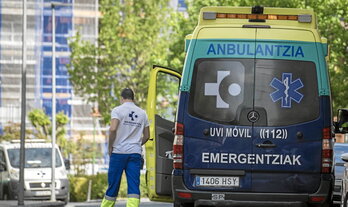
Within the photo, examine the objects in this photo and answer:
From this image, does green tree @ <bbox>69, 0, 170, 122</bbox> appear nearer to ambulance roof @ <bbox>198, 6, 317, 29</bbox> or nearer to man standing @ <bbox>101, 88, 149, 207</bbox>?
man standing @ <bbox>101, 88, 149, 207</bbox>

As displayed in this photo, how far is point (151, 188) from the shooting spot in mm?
15867

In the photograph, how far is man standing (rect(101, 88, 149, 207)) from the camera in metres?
15.3

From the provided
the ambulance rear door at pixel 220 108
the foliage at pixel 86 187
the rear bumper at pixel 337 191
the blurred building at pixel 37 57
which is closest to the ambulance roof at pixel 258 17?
the ambulance rear door at pixel 220 108

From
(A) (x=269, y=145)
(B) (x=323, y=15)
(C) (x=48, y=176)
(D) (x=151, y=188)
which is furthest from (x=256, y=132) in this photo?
(B) (x=323, y=15)

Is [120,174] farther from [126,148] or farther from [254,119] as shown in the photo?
[254,119]

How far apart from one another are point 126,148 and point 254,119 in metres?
2.30

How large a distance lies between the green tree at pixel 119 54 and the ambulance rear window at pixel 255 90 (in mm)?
38582

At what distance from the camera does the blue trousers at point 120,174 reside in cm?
1530

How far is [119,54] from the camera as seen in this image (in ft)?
174

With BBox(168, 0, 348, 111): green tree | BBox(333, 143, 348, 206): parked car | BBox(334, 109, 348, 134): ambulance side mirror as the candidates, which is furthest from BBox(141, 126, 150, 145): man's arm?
BBox(168, 0, 348, 111): green tree

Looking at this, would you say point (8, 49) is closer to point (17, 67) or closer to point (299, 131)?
point (17, 67)

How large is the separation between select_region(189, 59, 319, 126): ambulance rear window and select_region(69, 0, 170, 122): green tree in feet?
127

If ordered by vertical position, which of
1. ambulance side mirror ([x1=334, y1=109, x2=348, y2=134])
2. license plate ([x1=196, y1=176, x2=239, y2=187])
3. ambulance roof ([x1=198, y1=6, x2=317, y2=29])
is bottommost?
license plate ([x1=196, y1=176, x2=239, y2=187])

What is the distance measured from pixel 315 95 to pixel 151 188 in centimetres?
319
